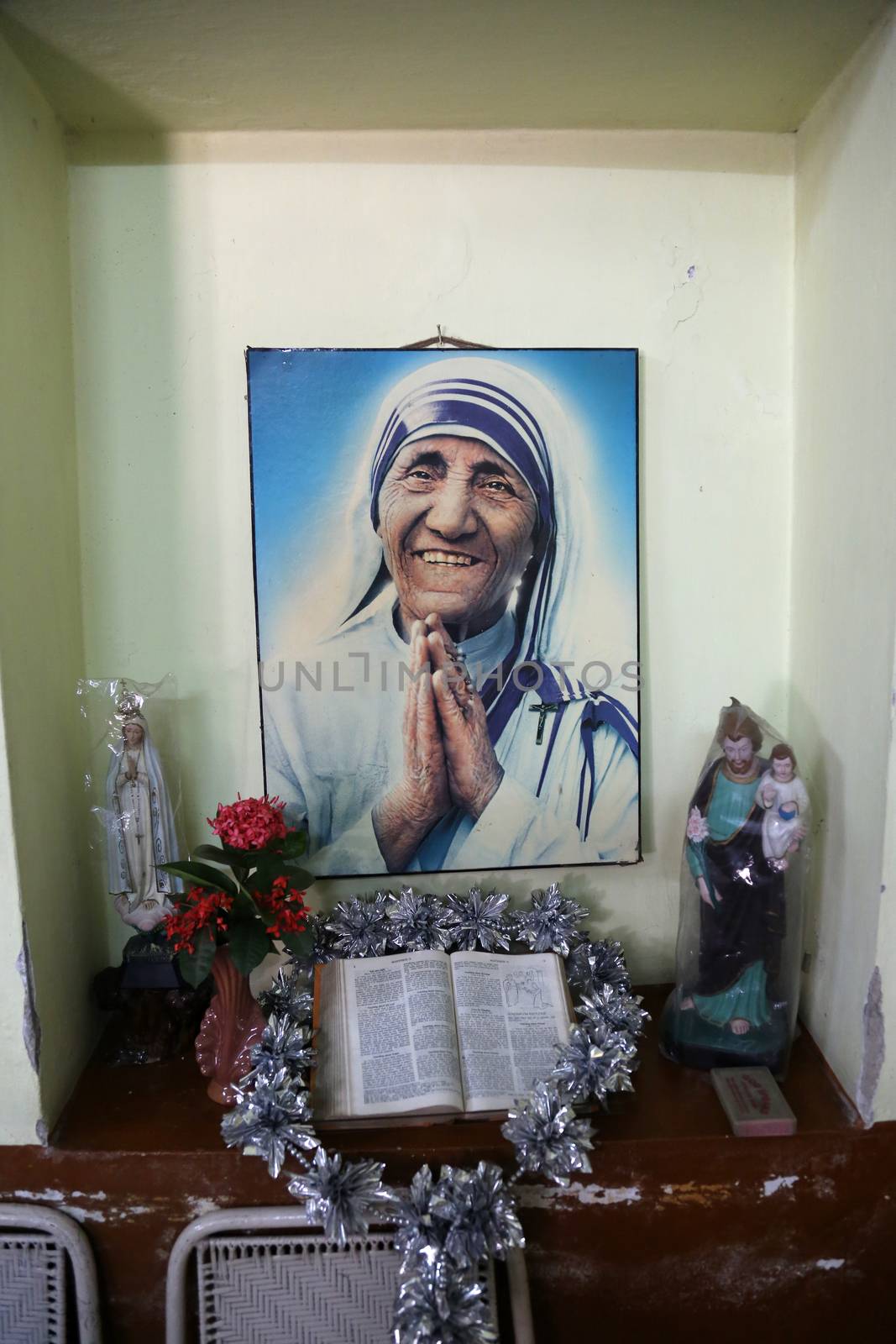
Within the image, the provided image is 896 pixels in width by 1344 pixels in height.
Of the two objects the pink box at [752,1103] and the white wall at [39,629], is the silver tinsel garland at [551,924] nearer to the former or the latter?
the pink box at [752,1103]

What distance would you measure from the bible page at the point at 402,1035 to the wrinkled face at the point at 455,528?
0.65m

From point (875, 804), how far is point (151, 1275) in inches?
54.4

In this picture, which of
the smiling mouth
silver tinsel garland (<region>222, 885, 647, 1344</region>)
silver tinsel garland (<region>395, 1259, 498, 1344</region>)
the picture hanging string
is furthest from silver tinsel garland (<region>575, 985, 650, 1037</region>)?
the picture hanging string

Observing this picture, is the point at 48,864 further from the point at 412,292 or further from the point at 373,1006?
the point at 412,292

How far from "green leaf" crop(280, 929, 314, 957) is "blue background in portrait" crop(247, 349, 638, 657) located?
21.3 inches

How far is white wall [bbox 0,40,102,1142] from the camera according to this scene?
144 cm

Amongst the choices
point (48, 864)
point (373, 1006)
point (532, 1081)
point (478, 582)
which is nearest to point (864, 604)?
point (478, 582)

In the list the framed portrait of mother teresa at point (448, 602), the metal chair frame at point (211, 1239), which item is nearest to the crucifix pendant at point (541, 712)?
the framed portrait of mother teresa at point (448, 602)

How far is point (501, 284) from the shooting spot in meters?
1.76

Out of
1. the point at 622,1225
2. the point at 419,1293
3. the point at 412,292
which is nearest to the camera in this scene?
the point at 419,1293

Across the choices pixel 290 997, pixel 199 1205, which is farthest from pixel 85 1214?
pixel 290 997

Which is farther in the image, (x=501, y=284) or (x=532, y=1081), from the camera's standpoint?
(x=501, y=284)

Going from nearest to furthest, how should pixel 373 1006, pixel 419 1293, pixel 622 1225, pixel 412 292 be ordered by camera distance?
pixel 419 1293 → pixel 622 1225 → pixel 373 1006 → pixel 412 292

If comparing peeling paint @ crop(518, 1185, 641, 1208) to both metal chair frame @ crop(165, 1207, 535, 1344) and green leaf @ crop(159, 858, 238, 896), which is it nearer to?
metal chair frame @ crop(165, 1207, 535, 1344)
